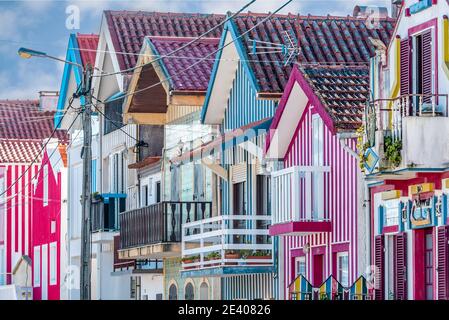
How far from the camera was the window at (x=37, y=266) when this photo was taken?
62062 mm

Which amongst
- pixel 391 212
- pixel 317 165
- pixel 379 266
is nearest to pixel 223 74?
pixel 317 165

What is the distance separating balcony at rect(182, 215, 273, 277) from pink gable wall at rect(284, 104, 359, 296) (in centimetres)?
100

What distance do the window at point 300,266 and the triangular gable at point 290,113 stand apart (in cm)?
230

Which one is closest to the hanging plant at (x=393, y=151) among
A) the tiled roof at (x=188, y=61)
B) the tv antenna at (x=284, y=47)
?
the tv antenna at (x=284, y=47)

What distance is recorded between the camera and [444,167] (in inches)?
1068

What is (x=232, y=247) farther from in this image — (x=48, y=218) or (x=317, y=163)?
(x=48, y=218)

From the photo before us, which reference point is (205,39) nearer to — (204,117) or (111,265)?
(204,117)

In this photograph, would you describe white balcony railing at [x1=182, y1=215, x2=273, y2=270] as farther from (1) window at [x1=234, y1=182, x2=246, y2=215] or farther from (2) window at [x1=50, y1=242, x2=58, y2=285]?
(2) window at [x1=50, y1=242, x2=58, y2=285]

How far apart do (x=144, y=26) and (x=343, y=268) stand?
17600mm

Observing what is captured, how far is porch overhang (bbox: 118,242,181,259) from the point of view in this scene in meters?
41.1

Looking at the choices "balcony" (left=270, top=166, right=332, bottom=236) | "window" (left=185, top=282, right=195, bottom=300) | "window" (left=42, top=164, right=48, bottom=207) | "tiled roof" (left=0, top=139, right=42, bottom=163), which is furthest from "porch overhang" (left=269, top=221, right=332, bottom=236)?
"tiled roof" (left=0, top=139, right=42, bottom=163)

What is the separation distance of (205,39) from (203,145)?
376 centimetres

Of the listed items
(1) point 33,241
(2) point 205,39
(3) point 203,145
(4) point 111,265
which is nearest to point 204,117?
(3) point 203,145

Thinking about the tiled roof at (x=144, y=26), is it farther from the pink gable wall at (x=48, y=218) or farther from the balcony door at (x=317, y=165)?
the balcony door at (x=317, y=165)
